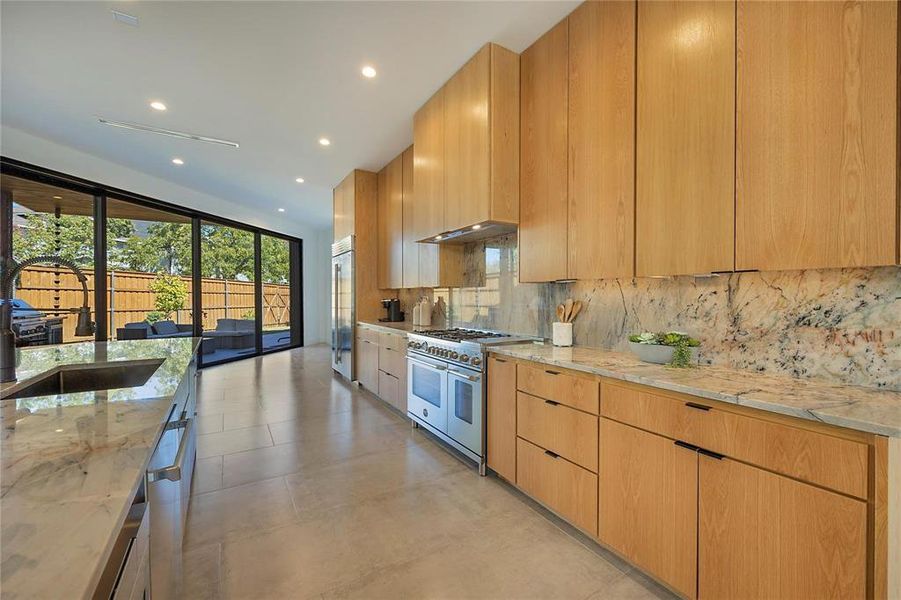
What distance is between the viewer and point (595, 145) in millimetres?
2252

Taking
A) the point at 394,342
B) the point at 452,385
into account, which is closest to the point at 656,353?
the point at 452,385

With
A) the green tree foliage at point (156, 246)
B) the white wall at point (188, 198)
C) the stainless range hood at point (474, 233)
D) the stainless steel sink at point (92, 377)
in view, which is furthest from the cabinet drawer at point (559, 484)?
the white wall at point (188, 198)

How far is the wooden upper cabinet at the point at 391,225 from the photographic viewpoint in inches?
188

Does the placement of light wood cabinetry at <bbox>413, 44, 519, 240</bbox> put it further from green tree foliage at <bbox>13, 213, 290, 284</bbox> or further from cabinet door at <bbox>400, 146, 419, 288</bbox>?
green tree foliage at <bbox>13, 213, 290, 284</bbox>

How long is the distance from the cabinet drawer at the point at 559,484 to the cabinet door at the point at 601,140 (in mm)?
1097

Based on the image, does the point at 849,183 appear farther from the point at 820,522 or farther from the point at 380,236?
the point at 380,236

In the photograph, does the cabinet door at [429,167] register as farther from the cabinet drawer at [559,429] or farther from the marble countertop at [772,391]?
the marble countertop at [772,391]

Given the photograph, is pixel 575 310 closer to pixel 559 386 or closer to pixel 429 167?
pixel 559 386

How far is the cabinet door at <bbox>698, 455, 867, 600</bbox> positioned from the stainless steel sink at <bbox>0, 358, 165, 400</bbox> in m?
2.57

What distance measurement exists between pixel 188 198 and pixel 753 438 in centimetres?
746

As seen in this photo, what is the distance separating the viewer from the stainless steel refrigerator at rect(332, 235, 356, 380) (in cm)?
532

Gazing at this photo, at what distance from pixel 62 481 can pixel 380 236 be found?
4.86 metres

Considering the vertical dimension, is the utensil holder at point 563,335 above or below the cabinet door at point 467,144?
below

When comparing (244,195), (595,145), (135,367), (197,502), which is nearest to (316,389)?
(197,502)
